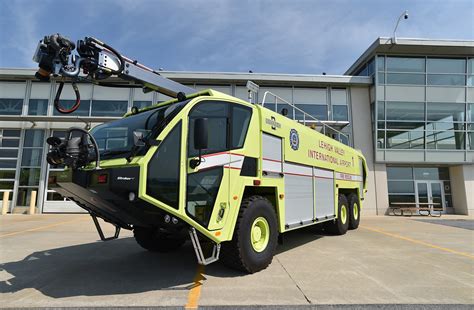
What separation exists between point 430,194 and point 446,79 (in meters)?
7.22

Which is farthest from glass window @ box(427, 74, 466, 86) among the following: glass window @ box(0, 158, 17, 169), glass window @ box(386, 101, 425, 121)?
glass window @ box(0, 158, 17, 169)

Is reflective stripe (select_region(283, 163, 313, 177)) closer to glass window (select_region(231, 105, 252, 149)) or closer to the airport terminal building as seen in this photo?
glass window (select_region(231, 105, 252, 149))

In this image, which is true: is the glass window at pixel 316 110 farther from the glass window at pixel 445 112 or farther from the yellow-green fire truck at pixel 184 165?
the yellow-green fire truck at pixel 184 165

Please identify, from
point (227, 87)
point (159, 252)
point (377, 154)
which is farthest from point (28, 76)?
point (377, 154)

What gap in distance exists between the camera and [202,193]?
4090 millimetres

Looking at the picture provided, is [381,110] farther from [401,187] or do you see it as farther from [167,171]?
[167,171]

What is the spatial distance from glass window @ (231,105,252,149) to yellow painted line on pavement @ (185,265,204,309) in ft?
6.77

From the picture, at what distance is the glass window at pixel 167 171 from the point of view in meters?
3.57

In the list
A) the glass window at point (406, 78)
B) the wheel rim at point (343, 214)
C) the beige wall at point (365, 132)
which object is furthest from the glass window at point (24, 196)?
the glass window at point (406, 78)

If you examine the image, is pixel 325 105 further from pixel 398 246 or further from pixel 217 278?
pixel 217 278

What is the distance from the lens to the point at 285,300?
12.1 ft

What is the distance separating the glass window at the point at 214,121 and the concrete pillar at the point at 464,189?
19563mm

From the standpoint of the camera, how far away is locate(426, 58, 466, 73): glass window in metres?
18.6

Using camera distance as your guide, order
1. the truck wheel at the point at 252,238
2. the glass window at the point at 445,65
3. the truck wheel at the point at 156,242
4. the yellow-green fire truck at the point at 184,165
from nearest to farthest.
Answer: the yellow-green fire truck at the point at 184,165, the truck wheel at the point at 252,238, the truck wheel at the point at 156,242, the glass window at the point at 445,65
